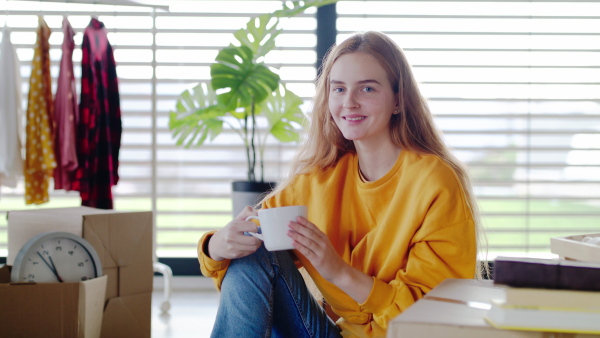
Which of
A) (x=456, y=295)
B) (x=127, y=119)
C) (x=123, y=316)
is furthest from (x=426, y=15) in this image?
(x=456, y=295)

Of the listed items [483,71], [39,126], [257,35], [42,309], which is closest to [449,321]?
[42,309]

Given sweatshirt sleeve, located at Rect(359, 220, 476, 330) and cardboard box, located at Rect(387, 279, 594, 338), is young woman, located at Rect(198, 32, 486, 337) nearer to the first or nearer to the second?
sweatshirt sleeve, located at Rect(359, 220, 476, 330)

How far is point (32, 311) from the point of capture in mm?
1574

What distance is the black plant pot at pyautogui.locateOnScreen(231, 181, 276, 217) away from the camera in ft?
9.31

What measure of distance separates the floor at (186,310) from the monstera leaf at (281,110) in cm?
89

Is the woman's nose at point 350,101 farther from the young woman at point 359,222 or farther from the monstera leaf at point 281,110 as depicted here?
the monstera leaf at point 281,110

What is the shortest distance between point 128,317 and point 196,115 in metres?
1.19

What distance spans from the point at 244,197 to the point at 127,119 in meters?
0.89

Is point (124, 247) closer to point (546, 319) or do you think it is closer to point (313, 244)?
point (313, 244)

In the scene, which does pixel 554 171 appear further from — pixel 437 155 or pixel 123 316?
pixel 123 316

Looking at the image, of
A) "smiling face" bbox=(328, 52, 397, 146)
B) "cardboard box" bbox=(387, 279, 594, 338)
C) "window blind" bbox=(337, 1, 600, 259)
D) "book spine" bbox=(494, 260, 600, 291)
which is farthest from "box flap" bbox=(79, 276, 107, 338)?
"window blind" bbox=(337, 1, 600, 259)

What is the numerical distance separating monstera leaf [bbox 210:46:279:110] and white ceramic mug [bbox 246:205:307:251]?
1672 millimetres

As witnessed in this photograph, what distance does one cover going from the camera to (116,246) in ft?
6.43

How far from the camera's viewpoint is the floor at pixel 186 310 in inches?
96.8
